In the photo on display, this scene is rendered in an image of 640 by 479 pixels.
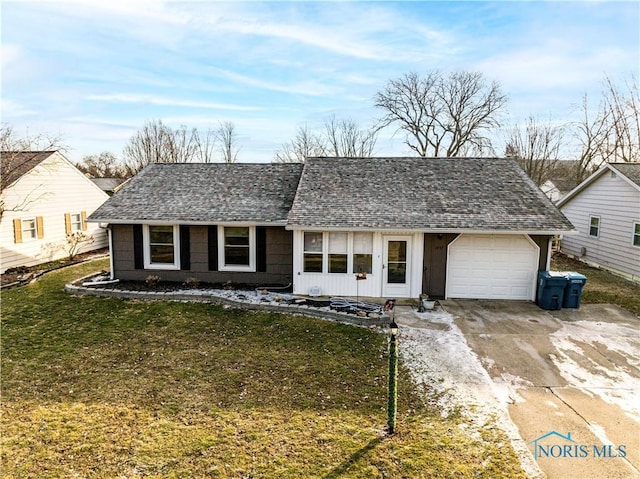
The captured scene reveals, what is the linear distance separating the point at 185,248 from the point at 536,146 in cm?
2934

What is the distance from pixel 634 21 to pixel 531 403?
40.3ft

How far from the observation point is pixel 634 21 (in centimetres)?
1141

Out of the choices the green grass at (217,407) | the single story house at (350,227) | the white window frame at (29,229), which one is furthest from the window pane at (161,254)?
the white window frame at (29,229)

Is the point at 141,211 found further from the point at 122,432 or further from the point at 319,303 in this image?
the point at 122,432

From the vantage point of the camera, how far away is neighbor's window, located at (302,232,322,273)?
11508 mm

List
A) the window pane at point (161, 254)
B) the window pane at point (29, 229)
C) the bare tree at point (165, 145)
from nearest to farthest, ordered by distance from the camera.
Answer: the window pane at point (161, 254) < the window pane at point (29, 229) < the bare tree at point (165, 145)

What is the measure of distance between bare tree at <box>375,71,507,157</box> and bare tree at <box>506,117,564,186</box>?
2105mm

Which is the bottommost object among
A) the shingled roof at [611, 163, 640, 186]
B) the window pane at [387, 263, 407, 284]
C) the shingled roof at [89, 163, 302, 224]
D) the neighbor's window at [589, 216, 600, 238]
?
the window pane at [387, 263, 407, 284]

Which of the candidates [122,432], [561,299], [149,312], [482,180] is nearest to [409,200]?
[482,180]

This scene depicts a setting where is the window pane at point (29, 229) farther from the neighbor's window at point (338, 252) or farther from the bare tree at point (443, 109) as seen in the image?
the bare tree at point (443, 109)

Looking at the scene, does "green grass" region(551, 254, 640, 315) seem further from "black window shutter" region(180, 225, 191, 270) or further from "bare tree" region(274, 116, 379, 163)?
"bare tree" region(274, 116, 379, 163)

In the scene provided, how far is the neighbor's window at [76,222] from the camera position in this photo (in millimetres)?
18797

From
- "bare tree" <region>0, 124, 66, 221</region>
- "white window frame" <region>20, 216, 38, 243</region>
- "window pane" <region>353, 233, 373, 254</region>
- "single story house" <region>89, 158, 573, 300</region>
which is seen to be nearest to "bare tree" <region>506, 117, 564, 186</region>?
"single story house" <region>89, 158, 573, 300</region>

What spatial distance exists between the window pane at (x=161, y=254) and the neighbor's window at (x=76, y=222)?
8716mm
